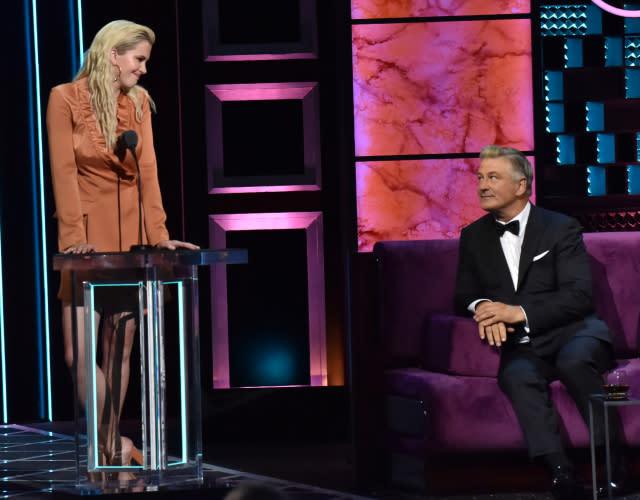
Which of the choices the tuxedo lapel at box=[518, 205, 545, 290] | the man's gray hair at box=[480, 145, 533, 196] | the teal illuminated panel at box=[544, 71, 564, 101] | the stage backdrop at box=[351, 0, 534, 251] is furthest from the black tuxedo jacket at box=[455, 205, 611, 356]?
the teal illuminated panel at box=[544, 71, 564, 101]

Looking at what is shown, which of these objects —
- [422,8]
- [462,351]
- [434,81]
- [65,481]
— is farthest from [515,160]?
[65,481]

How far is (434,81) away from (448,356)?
1.86 m

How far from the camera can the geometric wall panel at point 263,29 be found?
5109mm

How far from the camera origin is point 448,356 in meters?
3.57

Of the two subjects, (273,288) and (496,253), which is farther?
(273,288)

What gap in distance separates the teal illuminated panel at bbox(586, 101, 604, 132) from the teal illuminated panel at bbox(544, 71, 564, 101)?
168mm

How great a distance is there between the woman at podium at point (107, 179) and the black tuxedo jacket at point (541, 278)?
3.96 feet

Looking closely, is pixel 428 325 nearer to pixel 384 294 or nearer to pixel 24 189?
pixel 384 294

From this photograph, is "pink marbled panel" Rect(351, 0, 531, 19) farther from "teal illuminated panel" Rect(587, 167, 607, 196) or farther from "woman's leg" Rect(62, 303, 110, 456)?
"woman's leg" Rect(62, 303, 110, 456)

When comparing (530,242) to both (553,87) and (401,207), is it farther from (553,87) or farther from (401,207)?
(553,87)

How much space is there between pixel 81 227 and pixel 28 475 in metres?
1.28

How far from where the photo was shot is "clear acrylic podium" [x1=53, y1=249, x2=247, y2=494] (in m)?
2.70

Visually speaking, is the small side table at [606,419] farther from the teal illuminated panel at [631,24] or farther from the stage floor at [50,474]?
the teal illuminated panel at [631,24]

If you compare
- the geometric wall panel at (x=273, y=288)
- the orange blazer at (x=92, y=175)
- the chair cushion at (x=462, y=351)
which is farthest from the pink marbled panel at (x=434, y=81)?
the orange blazer at (x=92, y=175)
